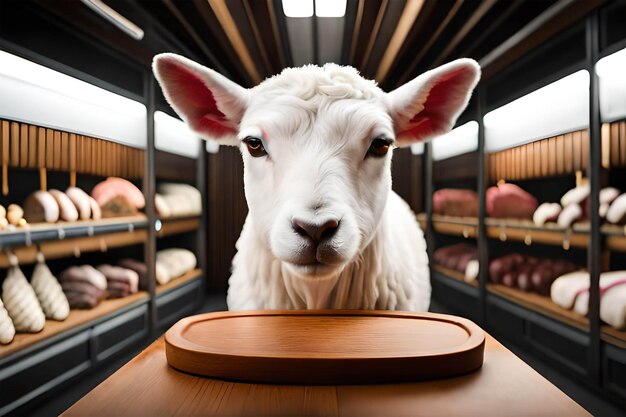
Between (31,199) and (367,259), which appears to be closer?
(367,259)

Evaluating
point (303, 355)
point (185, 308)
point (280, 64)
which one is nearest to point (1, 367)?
point (185, 308)

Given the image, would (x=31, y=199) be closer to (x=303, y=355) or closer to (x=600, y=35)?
(x=303, y=355)

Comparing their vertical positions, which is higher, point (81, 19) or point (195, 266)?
point (81, 19)

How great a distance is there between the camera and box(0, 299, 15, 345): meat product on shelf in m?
0.79

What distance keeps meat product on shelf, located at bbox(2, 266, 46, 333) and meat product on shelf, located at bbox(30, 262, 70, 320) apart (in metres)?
0.03

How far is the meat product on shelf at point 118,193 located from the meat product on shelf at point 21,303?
0.85 feet

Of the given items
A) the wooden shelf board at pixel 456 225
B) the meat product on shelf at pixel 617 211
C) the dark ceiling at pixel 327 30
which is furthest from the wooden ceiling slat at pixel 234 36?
the meat product on shelf at pixel 617 211

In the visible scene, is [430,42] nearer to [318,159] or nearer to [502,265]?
[318,159]

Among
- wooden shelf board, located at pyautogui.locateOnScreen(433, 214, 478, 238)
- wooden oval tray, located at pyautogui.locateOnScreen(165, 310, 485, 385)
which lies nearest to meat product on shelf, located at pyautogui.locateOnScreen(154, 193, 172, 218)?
wooden oval tray, located at pyautogui.locateOnScreen(165, 310, 485, 385)

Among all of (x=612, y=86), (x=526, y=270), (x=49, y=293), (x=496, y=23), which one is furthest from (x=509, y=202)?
(x=49, y=293)

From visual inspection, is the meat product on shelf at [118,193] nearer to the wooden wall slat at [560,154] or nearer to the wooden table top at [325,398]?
the wooden table top at [325,398]

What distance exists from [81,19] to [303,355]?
919 mm

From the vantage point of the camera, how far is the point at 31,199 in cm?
Answer: 96

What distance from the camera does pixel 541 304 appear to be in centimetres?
87
